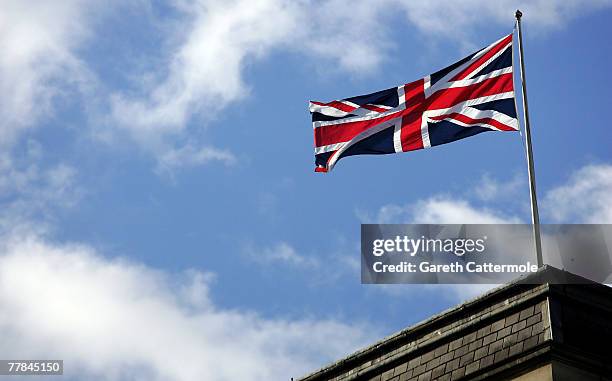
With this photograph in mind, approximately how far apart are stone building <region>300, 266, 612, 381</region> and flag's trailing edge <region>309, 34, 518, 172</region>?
5.50 metres

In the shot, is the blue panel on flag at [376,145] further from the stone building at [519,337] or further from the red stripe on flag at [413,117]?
the stone building at [519,337]

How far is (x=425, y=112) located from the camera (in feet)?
105

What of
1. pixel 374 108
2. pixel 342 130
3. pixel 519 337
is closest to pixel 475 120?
pixel 374 108

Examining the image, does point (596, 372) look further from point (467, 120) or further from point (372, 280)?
point (467, 120)

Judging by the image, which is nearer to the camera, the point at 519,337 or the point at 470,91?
the point at 519,337

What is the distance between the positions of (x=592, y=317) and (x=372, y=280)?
5.13 metres

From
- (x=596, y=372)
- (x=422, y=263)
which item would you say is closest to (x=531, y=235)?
(x=422, y=263)

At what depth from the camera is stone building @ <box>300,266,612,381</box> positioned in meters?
25.3

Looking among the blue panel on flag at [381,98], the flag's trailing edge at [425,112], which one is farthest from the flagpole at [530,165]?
the blue panel on flag at [381,98]

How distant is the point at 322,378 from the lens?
2972cm

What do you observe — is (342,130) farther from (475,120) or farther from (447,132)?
(475,120)

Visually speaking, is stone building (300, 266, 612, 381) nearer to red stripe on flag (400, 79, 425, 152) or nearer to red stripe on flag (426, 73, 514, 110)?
red stripe on flag (400, 79, 425, 152)

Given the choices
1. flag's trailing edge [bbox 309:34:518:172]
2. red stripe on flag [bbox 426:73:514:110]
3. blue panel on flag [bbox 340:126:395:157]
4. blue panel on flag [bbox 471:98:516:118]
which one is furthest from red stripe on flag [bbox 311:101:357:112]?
blue panel on flag [bbox 471:98:516:118]

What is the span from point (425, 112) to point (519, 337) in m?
7.64
